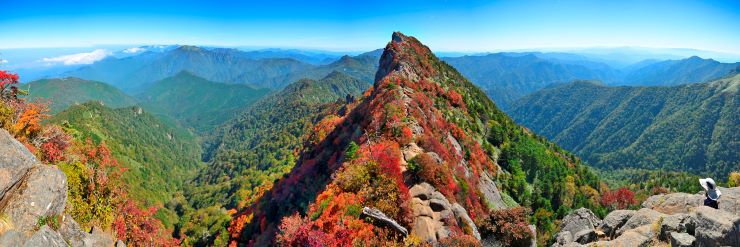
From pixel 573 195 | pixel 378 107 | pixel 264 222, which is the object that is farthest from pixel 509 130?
pixel 264 222

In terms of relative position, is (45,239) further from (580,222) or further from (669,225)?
(580,222)

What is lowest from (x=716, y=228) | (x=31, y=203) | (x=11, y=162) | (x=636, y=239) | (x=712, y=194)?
(x=636, y=239)

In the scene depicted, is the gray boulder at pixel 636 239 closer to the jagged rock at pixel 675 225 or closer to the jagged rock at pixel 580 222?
the jagged rock at pixel 675 225

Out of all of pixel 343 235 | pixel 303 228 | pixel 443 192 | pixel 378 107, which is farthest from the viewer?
pixel 378 107

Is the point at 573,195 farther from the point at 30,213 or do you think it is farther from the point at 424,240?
the point at 30,213

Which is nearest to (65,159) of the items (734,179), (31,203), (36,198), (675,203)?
(36,198)
